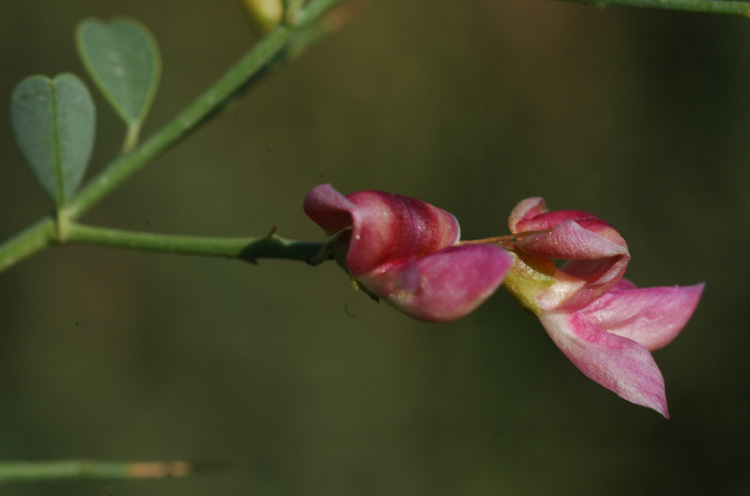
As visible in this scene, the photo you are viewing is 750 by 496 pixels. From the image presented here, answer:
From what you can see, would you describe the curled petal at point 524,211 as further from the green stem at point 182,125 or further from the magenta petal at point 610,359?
the green stem at point 182,125

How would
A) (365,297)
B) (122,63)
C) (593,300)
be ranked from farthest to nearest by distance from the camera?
(365,297) < (122,63) < (593,300)

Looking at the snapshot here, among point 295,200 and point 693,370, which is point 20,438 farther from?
point 693,370

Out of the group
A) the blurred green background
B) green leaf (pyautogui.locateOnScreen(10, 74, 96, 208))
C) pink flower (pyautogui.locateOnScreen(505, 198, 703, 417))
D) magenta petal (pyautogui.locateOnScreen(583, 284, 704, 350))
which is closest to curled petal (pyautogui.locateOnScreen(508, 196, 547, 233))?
pink flower (pyautogui.locateOnScreen(505, 198, 703, 417))

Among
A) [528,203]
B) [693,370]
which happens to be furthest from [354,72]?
[528,203]

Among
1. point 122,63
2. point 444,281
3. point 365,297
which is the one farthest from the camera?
point 365,297

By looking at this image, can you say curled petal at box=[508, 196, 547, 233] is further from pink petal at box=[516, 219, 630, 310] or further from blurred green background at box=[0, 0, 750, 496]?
blurred green background at box=[0, 0, 750, 496]

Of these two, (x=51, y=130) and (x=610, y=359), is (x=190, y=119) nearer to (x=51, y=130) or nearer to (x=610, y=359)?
(x=51, y=130)

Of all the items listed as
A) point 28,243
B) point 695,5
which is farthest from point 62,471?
point 695,5
